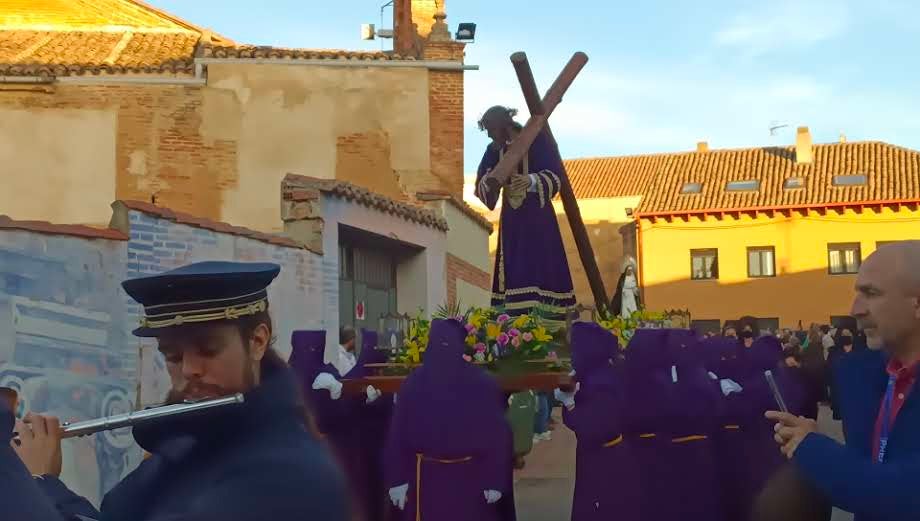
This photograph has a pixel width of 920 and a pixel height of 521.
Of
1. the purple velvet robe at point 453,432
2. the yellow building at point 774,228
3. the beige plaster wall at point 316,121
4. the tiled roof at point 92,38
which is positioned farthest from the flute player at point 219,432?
the yellow building at point 774,228

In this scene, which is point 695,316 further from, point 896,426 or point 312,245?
point 896,426

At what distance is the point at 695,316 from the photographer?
1518 inches

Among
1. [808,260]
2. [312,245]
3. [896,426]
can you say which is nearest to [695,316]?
[808,260]

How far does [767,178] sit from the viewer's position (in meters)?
39.3

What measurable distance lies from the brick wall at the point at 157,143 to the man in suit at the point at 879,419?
1423 centimetres

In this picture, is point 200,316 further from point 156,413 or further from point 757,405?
point 757,405

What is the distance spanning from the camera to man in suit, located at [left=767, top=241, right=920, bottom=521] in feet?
8.86

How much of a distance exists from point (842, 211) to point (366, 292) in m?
26.9

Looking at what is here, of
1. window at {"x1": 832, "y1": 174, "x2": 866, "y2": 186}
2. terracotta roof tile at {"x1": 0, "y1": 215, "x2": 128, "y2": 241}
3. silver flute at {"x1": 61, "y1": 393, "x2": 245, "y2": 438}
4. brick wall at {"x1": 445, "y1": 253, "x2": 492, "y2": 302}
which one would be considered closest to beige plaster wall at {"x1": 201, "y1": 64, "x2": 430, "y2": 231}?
brick wall at {"x1": 445, "y1": 253, "x2": 492, "y2": 302}

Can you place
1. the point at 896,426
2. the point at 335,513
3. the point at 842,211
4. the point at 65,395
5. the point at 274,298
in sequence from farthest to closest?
the point at 842,211 < the point at 274,298 < the point at 65,395 < the point at 896,426 < the point at 335,513

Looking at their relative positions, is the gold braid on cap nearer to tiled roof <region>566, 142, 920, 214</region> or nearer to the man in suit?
the man in suit

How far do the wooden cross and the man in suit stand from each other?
386 centimetres

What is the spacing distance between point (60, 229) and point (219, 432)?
6461mm

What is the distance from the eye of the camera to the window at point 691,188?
131ft
